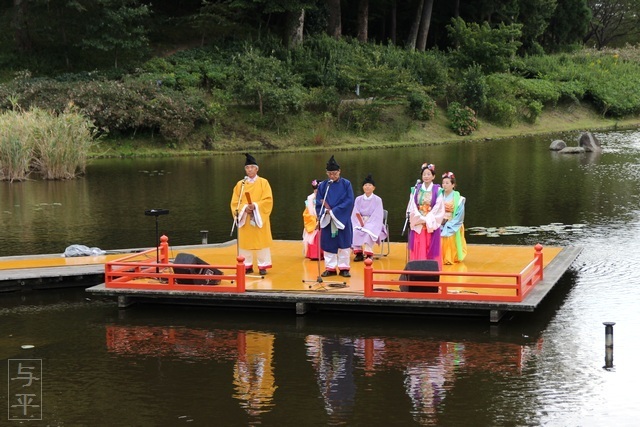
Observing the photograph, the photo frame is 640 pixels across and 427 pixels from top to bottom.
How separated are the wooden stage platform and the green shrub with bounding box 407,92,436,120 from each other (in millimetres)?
29763

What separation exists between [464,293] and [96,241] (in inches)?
422

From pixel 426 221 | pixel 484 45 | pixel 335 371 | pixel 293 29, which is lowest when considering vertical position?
pixel 335 371

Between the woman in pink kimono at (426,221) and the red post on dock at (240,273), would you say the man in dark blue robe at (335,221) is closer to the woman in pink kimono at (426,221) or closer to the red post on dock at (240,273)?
the woman in pink kimono at (426,221)

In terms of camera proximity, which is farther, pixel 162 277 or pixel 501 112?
pixel 501 112

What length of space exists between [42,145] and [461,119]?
78.1 ft

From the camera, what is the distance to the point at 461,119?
5009cm

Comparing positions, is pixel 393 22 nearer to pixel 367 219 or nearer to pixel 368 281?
pixel 367 219

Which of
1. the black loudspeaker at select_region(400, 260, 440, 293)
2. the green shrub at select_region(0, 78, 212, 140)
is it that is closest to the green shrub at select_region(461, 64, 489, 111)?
the green shrub at select_region(0, 78, 212, 140)

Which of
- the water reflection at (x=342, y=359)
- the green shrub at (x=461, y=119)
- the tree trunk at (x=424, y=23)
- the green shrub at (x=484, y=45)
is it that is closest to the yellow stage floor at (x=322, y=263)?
the water reflection at (x=342, y=359)

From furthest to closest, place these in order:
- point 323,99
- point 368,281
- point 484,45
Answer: point 484,45 → point 323,99 → point 368,281

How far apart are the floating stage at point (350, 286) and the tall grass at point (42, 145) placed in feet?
54.1

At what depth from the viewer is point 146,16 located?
52.9m

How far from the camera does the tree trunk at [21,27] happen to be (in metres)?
50.0

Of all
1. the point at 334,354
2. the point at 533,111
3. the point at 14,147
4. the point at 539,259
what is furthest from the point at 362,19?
the point at 334,354
